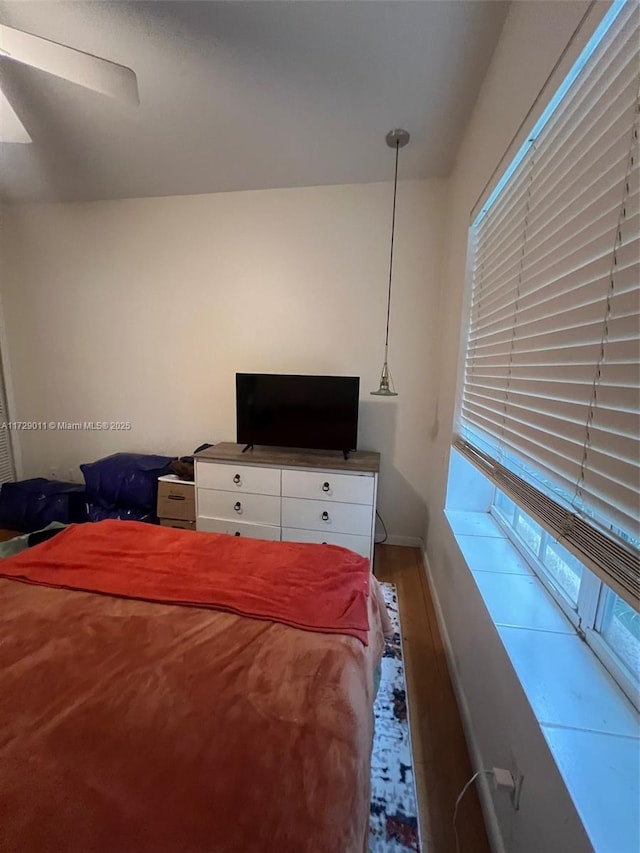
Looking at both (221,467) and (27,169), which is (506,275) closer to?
(221,467)

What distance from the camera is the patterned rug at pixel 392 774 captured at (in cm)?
102

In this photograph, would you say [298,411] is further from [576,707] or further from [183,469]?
[576,707]

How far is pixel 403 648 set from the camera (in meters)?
1.75

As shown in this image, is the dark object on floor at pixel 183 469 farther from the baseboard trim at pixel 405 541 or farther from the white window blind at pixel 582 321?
the white window blind at pixel 582 321

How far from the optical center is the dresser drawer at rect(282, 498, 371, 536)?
2.29 meters

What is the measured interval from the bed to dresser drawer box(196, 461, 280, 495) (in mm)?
954

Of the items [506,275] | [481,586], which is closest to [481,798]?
[481,586]

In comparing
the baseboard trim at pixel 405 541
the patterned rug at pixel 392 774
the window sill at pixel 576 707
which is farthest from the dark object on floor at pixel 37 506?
the window sill at pixel 576 707

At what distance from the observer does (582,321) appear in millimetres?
781

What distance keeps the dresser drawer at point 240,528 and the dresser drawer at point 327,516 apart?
0.14 metres

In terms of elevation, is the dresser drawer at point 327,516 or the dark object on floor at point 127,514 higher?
the dresser drawer at point 327,516

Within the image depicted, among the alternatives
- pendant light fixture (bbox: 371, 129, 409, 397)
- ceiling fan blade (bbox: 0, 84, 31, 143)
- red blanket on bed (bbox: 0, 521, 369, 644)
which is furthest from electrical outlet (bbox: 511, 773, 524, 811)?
ceiling fan blade (bbox: 0, 84, 31, 143)

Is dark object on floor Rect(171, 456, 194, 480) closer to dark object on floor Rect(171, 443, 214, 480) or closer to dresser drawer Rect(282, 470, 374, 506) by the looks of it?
dark object on floor Rect(171, 443, 214, 480)

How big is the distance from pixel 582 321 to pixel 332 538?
76.2 inches
